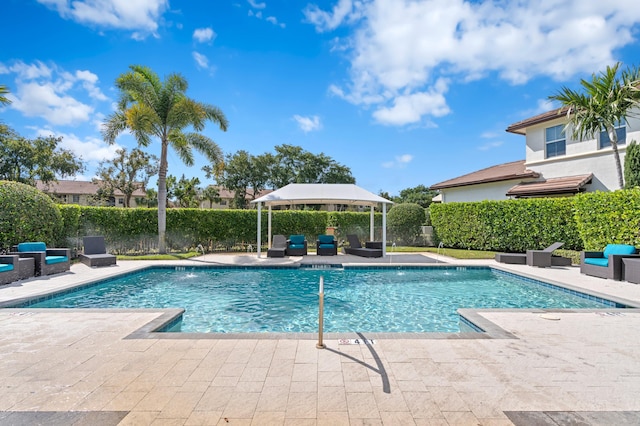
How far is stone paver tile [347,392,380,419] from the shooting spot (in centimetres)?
296

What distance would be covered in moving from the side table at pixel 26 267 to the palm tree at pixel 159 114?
674 centimetres

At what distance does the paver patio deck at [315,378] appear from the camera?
297cm

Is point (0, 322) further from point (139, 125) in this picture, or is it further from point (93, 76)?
point (93, 76)

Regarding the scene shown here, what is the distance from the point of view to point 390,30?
38.8 feet

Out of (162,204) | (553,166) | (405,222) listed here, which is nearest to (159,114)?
(162,204)

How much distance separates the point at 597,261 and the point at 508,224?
21.1 ft

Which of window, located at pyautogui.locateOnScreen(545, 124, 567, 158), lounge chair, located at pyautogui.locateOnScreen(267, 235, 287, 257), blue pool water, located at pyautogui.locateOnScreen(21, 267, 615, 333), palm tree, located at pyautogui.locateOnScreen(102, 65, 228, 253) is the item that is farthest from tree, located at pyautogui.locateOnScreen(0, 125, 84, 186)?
window, located at pyautogui.locateOnScreen(545, 124, 567, 158)

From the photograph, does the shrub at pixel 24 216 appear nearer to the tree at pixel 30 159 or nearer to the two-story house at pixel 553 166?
the two-story house at pixel 553 166

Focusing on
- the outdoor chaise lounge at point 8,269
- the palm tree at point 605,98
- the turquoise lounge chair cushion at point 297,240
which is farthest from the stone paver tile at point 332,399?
the palm tree at point 605,98

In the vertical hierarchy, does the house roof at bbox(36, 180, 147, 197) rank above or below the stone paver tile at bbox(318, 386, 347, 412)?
above

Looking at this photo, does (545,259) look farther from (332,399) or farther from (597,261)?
(332,399)

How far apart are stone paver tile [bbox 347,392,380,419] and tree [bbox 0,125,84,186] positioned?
125 feet

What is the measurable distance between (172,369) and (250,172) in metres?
43.6

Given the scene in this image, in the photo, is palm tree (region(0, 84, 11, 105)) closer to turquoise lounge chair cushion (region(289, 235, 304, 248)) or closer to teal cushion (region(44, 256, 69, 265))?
teal cushion (region(44, 256, 69, 265))
